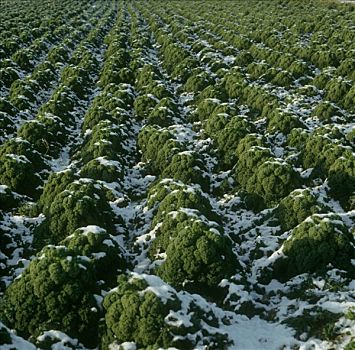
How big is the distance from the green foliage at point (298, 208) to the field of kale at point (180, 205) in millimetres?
45

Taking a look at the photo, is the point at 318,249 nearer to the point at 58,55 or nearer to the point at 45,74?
the point at 45,74

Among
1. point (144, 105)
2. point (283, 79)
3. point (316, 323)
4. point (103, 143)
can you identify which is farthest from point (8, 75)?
point (316, 323)

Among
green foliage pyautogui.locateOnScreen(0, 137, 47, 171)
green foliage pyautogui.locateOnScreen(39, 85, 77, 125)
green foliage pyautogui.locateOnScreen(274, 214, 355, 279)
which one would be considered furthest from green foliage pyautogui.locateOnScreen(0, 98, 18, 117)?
green foliage pyautogui.locateOnScreen(274, 214, 355, 279)

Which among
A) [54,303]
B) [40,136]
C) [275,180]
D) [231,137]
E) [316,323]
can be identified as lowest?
[54,303]

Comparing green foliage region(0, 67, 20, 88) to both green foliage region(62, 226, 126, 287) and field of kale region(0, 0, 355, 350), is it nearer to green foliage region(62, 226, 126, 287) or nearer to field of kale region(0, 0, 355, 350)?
field of kale region(0, 0, 355, 350)

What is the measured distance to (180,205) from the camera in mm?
15164

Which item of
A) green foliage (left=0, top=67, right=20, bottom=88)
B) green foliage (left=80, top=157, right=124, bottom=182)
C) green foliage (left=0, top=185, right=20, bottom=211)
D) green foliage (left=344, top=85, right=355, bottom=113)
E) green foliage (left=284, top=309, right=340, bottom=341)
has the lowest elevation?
green foliage (left=0, top=185, right=20, bottom=211)

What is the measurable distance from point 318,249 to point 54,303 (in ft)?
22.8

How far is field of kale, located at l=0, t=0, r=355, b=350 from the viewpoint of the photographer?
11.2 meters

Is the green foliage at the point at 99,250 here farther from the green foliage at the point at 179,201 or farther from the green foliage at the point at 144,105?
the green foliage at the point at 144,105

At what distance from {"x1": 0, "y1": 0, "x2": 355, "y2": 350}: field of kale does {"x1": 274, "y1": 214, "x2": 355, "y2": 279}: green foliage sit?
38 mm

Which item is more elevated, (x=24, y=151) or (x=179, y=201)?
(x=179, y=201)

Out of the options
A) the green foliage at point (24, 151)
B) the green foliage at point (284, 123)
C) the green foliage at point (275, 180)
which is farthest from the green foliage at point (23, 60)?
the green foliage at point (275, 180)

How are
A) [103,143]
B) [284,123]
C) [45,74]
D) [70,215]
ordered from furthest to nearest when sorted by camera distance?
[45,74]
[284,123]
[103,143]
[70,215]
